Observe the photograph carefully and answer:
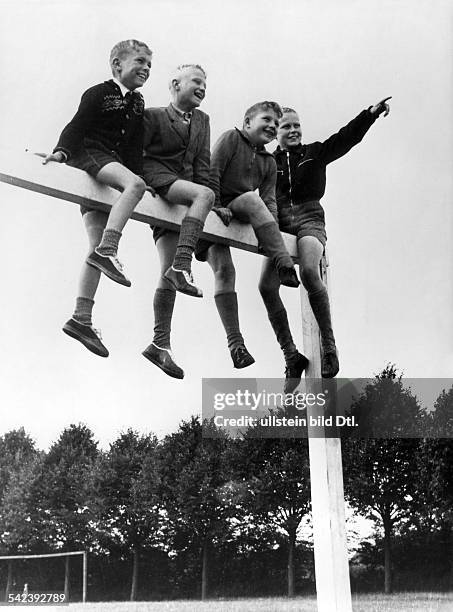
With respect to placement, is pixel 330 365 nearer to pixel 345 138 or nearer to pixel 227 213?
pixel 227 213

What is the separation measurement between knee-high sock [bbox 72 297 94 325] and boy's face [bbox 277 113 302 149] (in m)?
1.65

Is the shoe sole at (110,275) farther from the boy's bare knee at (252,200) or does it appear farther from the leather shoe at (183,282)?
the boy's bare knee at (252,200)

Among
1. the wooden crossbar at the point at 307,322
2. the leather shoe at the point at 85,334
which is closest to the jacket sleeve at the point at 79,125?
the wooden crossbar at the point at 307,322

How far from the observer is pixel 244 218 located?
3.47 meters

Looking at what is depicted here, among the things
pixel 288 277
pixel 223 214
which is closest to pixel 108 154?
pixel 223 214

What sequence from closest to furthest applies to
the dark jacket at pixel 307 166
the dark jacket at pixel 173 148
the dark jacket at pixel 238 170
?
the dark jacket at pixel 173 148, the dark jacket at pixel 238 170, the dark jacket at pixel 307 166

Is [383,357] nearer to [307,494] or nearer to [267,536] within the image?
[307,494]

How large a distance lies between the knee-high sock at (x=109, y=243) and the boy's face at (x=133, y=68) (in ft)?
2.58

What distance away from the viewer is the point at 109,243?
2840mm

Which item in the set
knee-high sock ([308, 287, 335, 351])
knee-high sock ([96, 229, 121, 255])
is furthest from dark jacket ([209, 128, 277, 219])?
knee-high sock ([96, 229, 121, 255])

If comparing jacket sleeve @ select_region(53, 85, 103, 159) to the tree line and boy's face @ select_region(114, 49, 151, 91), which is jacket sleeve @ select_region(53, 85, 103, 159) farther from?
the tree line

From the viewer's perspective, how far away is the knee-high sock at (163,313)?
3107mm

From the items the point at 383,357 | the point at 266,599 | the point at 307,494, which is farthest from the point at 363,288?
the point at 266,599

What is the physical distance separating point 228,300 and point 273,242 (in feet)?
1.16
